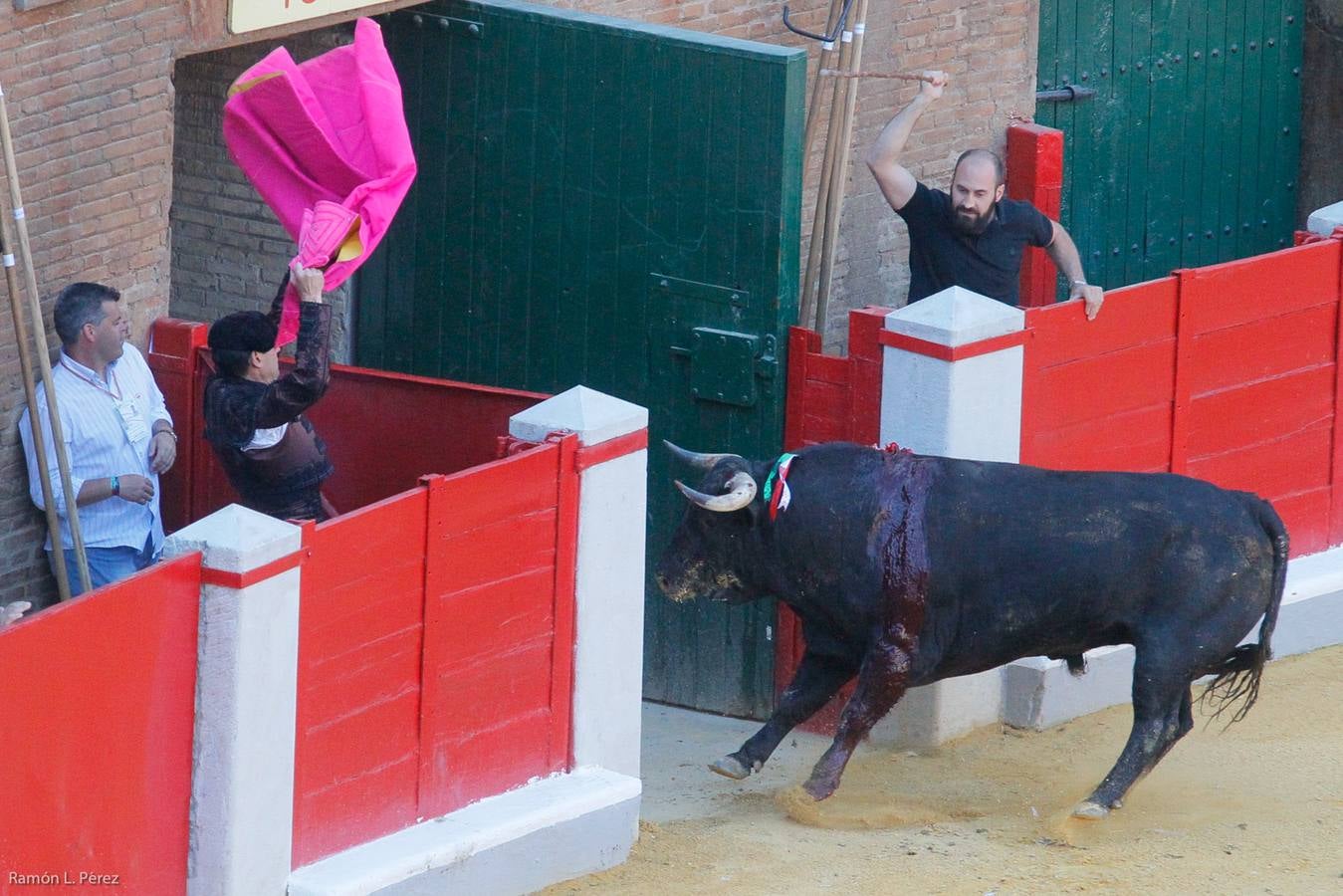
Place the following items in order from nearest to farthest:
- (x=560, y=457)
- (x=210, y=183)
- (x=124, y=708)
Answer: (x=124, y=708) < (x=560, y=457) < (x=210, y=183)

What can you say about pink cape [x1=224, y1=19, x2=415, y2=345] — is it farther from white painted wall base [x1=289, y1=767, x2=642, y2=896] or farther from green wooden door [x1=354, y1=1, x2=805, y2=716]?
white painted wall base [x1=289, y1=767, x2=642, y2=896]

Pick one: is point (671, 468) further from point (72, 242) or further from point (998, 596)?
point (72, 242)

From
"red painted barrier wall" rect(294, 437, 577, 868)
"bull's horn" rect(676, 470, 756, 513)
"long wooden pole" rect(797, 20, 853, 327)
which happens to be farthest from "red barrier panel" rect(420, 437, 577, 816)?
"long wooden pole" rect(797, 20, 853, 327)

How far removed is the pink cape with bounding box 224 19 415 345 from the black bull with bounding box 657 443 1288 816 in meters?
1.25

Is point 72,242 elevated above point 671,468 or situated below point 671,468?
above

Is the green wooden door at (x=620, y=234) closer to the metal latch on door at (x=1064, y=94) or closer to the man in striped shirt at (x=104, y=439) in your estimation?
the man in striped shirt at (x=104, y=439)

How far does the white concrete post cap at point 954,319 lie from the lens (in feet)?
26.3

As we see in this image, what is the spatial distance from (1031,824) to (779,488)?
1357 mm

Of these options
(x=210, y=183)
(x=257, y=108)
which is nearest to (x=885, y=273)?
(x=210, y=183)

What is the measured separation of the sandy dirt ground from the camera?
23.6 feet

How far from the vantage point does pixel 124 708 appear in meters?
5.87

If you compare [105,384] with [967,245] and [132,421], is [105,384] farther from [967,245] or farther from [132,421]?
[967,245]

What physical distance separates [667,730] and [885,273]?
298 cm

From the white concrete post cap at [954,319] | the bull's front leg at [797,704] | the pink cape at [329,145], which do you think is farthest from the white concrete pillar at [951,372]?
the pink cape at [329,145]
